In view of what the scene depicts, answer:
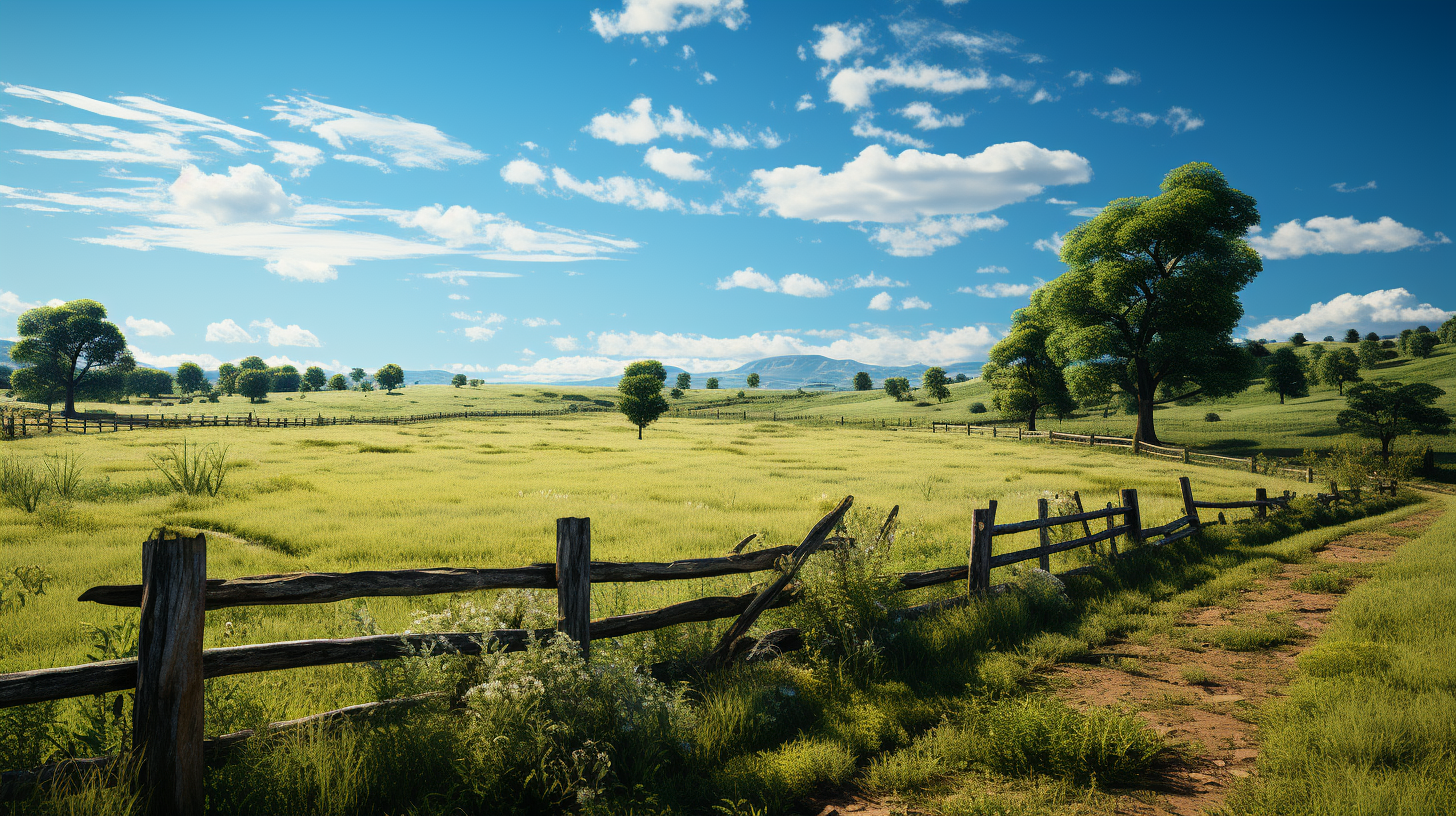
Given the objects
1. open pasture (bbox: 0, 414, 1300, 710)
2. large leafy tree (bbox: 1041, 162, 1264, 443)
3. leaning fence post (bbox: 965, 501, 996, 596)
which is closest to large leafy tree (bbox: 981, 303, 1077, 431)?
large leafy tree (bbox: 1041, 162, 1264, 443)

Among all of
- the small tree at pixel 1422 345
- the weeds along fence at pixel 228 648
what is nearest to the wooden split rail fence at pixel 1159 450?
the weeds along fence at pixel 228 648

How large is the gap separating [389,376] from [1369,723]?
202471 mm

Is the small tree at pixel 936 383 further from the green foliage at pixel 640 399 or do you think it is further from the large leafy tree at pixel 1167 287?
the large leafy tree at pixel 1167 287

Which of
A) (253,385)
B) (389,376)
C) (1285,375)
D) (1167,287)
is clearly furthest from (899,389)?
(389,376)

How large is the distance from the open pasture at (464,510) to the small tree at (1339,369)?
62.4 meters

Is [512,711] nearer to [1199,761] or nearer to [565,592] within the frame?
[565,592]

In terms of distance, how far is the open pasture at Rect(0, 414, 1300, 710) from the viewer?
8.80 m

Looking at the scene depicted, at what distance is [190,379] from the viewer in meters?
148

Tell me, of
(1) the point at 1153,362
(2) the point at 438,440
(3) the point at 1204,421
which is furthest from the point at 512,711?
(3) the point at 1204,421

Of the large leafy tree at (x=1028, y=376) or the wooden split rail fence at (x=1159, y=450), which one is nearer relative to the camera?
the wooden split rail fence at (x=1159, y=450)

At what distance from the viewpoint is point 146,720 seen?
3.92 m

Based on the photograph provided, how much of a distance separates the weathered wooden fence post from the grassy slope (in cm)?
504

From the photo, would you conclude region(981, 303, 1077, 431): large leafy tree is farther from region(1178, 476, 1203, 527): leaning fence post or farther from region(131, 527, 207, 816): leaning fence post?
region(131, 527, 207, 816): leaning fence post

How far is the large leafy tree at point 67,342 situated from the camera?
75750 millimetres
